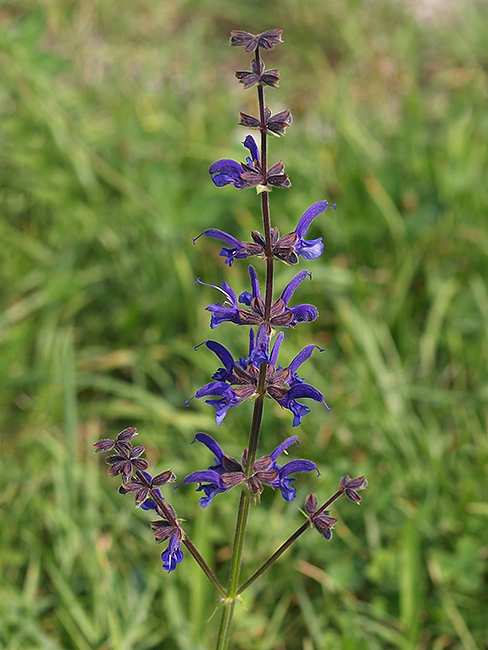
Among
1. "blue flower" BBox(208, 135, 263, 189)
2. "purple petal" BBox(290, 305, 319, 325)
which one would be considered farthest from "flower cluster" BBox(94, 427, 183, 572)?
"blue flower" BBox(208, 135, 263, 189)

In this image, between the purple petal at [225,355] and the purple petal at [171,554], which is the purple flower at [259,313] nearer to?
the purple petal at [225,355]

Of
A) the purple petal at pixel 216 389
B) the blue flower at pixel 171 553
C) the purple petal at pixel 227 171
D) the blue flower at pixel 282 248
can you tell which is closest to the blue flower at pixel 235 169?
the purple petal at pixel 227 171

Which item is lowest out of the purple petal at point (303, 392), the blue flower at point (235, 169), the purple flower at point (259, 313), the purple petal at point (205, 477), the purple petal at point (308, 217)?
the purple petal at point (205, 477)

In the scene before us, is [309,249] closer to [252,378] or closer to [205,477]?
[252,378]

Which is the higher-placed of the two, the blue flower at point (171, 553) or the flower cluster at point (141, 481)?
the flower cluster at point (141, 481)

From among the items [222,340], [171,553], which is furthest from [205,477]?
[222,340]

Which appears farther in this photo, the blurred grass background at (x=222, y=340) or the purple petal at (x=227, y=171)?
the blurred grass background at (x=222, y=340)
